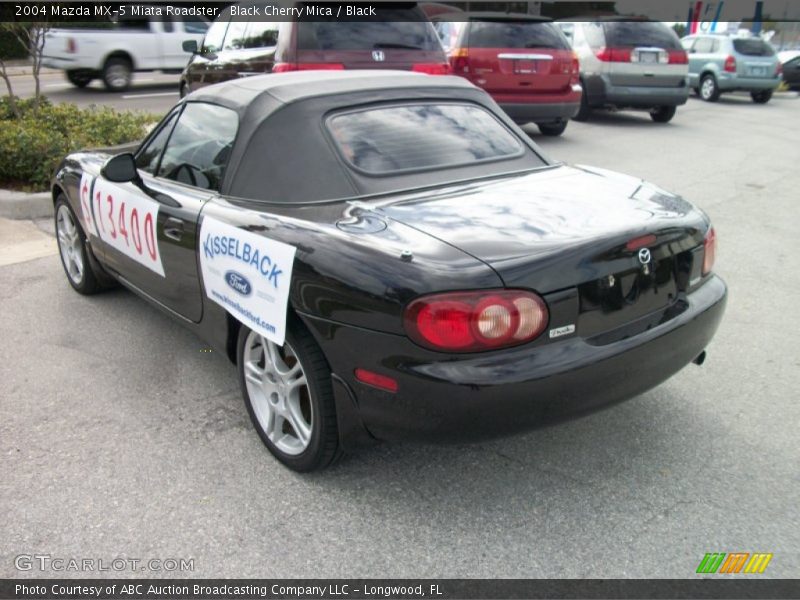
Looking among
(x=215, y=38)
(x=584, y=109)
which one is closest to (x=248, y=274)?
(x=215, y=38)

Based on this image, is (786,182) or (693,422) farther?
(786,182)

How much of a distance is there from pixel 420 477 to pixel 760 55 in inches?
686

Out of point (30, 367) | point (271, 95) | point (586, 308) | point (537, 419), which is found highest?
point (271, 95)

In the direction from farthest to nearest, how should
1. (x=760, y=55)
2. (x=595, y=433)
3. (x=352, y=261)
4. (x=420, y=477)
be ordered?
(x=760, y=55)
(x=595, y=433)
(x=420, y=477)
(x=352, y=261)

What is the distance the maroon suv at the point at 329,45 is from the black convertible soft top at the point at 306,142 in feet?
15.1

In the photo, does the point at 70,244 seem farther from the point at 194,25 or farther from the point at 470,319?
the point at 194,25

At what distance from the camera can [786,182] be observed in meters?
8.67

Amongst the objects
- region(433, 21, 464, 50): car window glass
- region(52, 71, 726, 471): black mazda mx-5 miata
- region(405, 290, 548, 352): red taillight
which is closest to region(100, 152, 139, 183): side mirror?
region(52, 71, 726, 471): black mazda mx-5 miata

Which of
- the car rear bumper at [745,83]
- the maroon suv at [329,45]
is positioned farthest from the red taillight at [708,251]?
the car rear bumper at [745,83]

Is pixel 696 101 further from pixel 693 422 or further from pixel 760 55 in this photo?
pixel 693 422

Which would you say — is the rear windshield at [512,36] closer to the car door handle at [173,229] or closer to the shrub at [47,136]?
the shrub at [47,136]

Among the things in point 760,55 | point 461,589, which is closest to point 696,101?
point 760,55

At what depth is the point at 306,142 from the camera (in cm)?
327

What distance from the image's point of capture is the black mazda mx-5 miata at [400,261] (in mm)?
2520
